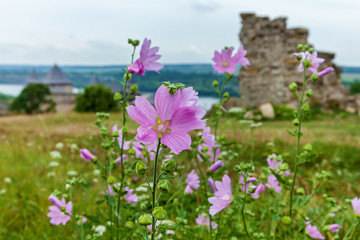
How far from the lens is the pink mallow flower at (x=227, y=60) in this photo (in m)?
1.71

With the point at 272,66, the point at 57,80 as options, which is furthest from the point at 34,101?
the point at 57,80

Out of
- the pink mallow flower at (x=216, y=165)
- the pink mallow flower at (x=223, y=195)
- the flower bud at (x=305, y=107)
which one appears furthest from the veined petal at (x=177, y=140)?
the flower bud at (x=305, y=107)

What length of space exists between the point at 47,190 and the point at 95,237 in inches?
82.6

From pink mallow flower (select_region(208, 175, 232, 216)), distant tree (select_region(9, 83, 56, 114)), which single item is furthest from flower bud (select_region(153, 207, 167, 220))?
distant tree (select_region(9, 83, 56, 114))

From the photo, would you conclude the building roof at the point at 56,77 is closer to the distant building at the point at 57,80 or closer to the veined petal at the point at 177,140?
the distant building at the point at 57,80

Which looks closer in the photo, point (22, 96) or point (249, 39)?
point (249, 39)

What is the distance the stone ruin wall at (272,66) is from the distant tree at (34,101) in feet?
38.3

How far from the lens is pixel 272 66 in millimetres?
12094

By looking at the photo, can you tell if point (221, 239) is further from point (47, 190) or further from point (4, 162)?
point (4, 162)

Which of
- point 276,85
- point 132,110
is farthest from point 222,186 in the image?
point 276,85

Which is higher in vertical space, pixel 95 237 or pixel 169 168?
pixel 169 168

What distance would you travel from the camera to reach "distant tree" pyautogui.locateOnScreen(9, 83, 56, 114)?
1735 centimetres

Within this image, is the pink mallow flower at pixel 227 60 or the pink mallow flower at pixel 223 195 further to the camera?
the pink mallow flower at pixel 227 60

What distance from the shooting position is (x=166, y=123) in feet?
2.47
